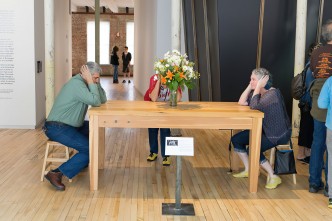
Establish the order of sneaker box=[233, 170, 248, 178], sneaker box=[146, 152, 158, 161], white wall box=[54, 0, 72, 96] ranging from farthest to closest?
white wall box=[54, 0, 72, 96] → sneaker box=[146, 152, 158, 161] → sneaker box=[233, 170, 248, 178]

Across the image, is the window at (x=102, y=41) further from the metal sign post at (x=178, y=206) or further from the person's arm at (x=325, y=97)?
the person's arm at (x=325, y=97)

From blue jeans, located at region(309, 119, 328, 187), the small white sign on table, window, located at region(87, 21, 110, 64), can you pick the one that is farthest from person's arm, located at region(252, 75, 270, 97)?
window, located at region(87, 21, 110, 64)

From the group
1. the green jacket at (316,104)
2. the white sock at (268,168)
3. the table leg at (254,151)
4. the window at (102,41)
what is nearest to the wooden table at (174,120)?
the table leg at (254,151)

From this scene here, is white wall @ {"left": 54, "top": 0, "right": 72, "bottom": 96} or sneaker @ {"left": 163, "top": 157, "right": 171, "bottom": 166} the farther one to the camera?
white wall @ {"left": 54, "top": 0, "right": 72, "bottom": 96}

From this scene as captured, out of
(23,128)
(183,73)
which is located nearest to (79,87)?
(183,73)

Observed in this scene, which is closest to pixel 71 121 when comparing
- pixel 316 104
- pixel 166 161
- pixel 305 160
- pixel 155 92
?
pixel 155 92

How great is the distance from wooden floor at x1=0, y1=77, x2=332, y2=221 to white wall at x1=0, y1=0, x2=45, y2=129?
1.56m

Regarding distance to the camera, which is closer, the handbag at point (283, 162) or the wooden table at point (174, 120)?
the wooden table at point (174, 120)

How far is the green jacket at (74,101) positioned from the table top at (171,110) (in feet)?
0.42

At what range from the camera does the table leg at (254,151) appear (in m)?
4.71

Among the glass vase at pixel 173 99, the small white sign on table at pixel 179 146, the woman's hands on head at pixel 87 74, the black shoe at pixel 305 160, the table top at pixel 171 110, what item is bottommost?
the black shoe at pixel 305 160

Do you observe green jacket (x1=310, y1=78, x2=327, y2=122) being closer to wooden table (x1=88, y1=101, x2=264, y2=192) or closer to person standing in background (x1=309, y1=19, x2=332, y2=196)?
person standing in background (x1=309, y1=19, x2=332, y2=196)

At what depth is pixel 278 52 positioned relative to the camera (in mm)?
8625

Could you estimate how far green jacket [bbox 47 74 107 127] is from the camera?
15.6ft
